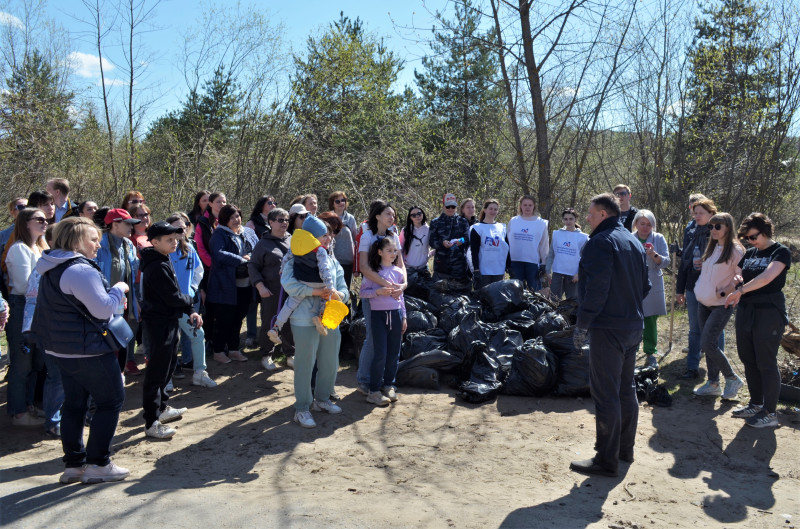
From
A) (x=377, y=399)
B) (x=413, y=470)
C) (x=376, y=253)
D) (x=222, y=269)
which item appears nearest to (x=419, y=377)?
(x=377, y=399)

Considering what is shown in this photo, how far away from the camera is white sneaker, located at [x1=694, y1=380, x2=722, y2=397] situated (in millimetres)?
5555

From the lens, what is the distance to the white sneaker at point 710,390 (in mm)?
5555

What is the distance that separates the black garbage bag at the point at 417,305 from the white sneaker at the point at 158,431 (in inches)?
110

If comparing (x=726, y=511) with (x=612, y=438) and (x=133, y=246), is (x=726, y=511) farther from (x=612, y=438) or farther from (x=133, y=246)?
(x=133, y=246)

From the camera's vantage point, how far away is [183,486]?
368 cm

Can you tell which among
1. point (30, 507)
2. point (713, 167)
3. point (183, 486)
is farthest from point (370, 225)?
point (713, 167)

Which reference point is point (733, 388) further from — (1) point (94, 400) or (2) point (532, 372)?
(1) point (94, 400)

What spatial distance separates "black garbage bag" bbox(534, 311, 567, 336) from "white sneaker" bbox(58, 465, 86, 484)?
4.31 meters

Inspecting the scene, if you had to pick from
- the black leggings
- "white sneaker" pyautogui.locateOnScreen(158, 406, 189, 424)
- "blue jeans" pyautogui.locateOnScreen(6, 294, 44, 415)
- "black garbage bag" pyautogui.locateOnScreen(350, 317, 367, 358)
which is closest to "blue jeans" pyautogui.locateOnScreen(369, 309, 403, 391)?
"black garbage bag" pyautogui.locateOnScreen(350, 317, 367, 358)

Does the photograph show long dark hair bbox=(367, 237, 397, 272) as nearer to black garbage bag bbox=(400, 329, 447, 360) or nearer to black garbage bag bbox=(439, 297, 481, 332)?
black garbage bag bbox=(400, 329, 447, 360)

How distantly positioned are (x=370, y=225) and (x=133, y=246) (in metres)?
2.20

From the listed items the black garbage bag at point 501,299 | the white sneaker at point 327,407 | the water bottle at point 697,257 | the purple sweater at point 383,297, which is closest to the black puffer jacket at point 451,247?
the black garbage bag at point 501,299

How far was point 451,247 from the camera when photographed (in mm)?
7254

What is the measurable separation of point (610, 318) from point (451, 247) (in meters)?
3.59
